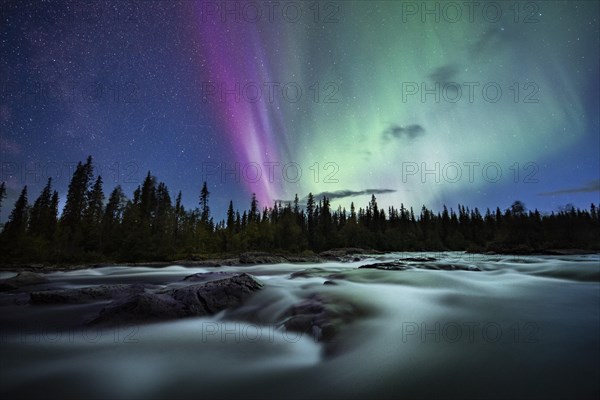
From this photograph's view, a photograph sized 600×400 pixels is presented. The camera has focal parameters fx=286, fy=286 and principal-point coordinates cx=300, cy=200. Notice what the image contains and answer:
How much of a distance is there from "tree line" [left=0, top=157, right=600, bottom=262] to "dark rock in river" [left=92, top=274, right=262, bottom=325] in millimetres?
29206

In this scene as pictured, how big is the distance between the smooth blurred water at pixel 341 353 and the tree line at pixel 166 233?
27.2 m

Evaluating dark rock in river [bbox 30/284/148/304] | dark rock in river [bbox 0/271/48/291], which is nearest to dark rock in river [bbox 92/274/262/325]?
dark rock in river [bbox 30/284/148/304]

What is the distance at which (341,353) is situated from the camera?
369 centimetres

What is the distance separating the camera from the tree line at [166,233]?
36.6 m

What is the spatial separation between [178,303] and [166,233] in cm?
4021

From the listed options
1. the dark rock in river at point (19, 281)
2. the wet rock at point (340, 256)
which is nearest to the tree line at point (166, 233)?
the wet rock at point (340, 256)

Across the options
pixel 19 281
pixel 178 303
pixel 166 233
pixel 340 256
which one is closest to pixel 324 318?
pixel 178 303

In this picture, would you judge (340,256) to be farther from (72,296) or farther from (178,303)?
(178,303)

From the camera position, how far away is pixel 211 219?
81125 mm

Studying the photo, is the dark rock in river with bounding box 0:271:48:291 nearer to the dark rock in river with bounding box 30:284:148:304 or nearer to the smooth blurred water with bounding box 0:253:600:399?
the dark rock in river with bounding box 30:284:148:304

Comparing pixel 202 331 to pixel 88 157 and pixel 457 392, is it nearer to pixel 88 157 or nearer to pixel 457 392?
pixel 457 392

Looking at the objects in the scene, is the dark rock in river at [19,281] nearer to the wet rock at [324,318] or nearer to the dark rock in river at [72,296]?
the dark rock in river at [72,296]

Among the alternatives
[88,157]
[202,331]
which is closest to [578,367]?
[202,331]

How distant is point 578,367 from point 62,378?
558cm
